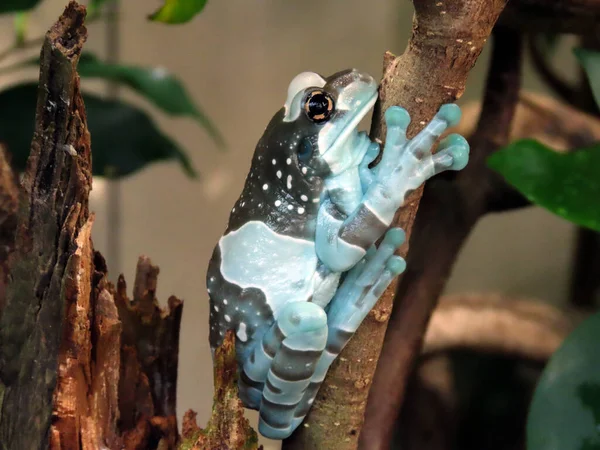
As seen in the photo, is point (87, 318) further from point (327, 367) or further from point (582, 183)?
point (582, 183)

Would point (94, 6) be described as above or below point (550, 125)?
above

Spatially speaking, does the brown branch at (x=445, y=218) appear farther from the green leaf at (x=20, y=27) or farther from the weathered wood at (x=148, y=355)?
the green leaf at (x=20, y=27)

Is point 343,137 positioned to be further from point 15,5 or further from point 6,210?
point 15,5

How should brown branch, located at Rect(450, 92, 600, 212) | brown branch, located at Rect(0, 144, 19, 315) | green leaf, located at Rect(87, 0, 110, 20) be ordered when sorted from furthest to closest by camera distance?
1. green leaf, located at Rect(87, 0, 110, 20)
2. brown branch, located at Rect(450, 92, 600, 212)
3. brown branch, located at Rect(0, 144, 19, 315)

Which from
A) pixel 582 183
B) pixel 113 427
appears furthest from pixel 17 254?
pixel 582 183

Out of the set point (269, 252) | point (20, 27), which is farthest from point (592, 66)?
point (20, 27)

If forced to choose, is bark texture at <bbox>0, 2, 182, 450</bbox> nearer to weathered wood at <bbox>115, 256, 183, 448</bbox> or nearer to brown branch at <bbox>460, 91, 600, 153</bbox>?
weathered wood at <bbox>115, 256, 183, 448</bbox>

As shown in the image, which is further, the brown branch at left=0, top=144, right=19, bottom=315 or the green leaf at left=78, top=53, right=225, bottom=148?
the green leaf at left=78, top=53, right=225, bottom=148

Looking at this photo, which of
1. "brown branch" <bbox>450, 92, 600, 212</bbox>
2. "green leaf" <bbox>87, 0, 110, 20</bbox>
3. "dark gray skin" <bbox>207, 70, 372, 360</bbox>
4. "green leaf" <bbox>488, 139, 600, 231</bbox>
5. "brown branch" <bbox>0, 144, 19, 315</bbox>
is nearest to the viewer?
"dark gray skin" <bbox>207, 70, 372, 360</bbox>

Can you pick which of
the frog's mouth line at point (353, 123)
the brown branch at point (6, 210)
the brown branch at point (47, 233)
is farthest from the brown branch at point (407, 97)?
the brown branch at point (6, 210)

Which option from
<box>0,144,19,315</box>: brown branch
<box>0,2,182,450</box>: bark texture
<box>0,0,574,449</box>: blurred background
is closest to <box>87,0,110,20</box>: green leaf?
<box>0,0,574,449</box>: blurred background
